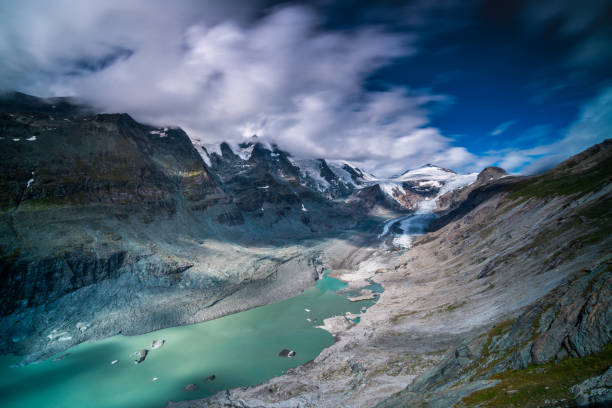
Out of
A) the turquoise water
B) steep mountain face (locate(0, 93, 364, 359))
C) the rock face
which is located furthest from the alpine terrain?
the turquoise water

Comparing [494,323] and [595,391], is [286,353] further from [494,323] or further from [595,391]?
[595,391]

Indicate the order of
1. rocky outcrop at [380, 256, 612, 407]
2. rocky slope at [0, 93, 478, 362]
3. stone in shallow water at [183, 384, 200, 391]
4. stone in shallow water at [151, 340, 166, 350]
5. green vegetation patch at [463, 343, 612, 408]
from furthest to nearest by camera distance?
rocky slope at [0, 93, 478, 362], stone in shallow water at [151, 340, 166, 350], stone in shallow water at [183, 384, 200, 391], rocky outcrop at [380, 256, 612, 407], green vegetation patch at [463, 343, 612, 408]

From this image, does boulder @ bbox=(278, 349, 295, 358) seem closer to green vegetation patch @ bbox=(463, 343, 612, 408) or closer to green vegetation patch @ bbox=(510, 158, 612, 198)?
green vegetation patch @ bbox=(463, 343, 612, 408)

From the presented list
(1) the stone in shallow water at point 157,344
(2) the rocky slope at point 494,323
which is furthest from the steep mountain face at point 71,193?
(2) the rocky slope at point 494,323

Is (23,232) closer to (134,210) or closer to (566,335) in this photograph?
(134,210)

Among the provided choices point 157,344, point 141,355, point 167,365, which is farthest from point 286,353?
point 141,355
